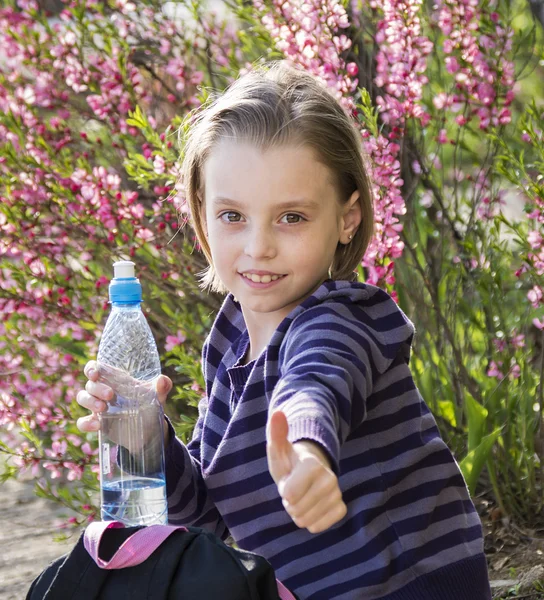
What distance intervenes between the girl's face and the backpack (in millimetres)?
558

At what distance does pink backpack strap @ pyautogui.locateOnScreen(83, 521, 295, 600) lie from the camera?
6.36 feet

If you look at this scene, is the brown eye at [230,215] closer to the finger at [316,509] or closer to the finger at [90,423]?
the finger at [90,423]

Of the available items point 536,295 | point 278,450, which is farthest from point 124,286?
point 536,295

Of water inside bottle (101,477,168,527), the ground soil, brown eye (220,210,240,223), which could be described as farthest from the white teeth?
the ground soil

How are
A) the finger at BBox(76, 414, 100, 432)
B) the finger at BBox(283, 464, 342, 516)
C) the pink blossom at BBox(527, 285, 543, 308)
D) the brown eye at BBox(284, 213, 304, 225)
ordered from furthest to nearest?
the pink blossom at BBox(527, 285, 543, 308) → the finger at BBox(76, 414, 100, 432) → the brown eye at BBox(284, 213, 304, 225) → the finger at BBox(283, 464, 342, 516)

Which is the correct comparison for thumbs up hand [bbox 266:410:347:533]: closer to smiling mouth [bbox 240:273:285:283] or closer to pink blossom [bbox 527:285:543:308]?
smiling mouth [bbox 240:273:285:283]

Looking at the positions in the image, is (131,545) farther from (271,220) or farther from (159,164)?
(159,164)

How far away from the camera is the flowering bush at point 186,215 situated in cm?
323

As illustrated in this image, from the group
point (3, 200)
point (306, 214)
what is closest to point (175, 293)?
point (3, 200)

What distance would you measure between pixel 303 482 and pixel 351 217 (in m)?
1.07

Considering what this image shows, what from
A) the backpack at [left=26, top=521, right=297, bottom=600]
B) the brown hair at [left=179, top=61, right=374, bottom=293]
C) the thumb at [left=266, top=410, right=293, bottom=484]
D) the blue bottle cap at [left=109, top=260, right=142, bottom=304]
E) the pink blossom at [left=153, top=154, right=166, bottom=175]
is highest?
the pink blossom at [left=153, top=154, right=166, bottom=175]

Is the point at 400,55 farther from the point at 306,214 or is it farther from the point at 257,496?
the point at 257,496

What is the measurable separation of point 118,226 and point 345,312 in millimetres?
1677

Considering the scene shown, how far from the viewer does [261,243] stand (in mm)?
2154
